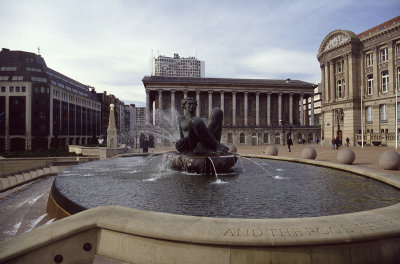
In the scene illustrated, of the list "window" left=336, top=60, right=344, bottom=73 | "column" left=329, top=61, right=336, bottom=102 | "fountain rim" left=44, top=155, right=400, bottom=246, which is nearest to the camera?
"fountain rim" left=44, top=155, right=400, bottom=246

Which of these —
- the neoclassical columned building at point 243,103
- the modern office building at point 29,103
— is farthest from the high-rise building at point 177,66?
the modern office building at point 29,103

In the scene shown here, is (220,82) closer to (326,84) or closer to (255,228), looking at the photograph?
(326,84)

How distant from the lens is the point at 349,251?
335 centimetres

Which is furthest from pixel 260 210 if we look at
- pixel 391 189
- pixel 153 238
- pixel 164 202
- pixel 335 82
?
pixel 335 82

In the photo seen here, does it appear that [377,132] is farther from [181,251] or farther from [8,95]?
[8,95]

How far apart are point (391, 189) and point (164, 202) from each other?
259 inches

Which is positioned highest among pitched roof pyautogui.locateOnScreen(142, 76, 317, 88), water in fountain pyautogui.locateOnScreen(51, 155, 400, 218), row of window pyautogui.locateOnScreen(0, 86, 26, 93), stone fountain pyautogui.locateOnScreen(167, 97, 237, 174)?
pitched roof pyautogui.locateOnScreen(142, 76, 317, 88)

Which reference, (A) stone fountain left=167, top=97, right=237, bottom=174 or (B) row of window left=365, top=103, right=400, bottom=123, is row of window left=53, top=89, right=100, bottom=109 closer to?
(A) stone fountain left=167, top=97, right=237, bottom=174

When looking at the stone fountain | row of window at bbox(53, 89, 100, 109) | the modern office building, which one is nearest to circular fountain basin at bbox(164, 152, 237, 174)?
the stone fountain

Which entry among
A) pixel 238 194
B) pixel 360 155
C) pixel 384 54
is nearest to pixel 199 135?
pixel 238 194

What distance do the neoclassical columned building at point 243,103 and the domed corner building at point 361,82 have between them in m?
18.5

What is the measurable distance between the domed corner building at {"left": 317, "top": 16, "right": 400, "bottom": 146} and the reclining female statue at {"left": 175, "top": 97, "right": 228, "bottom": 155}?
116 ft

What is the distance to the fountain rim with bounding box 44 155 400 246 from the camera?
3.30m

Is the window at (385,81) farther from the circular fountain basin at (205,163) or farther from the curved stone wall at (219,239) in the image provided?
the curved stone wall at (219,239)
